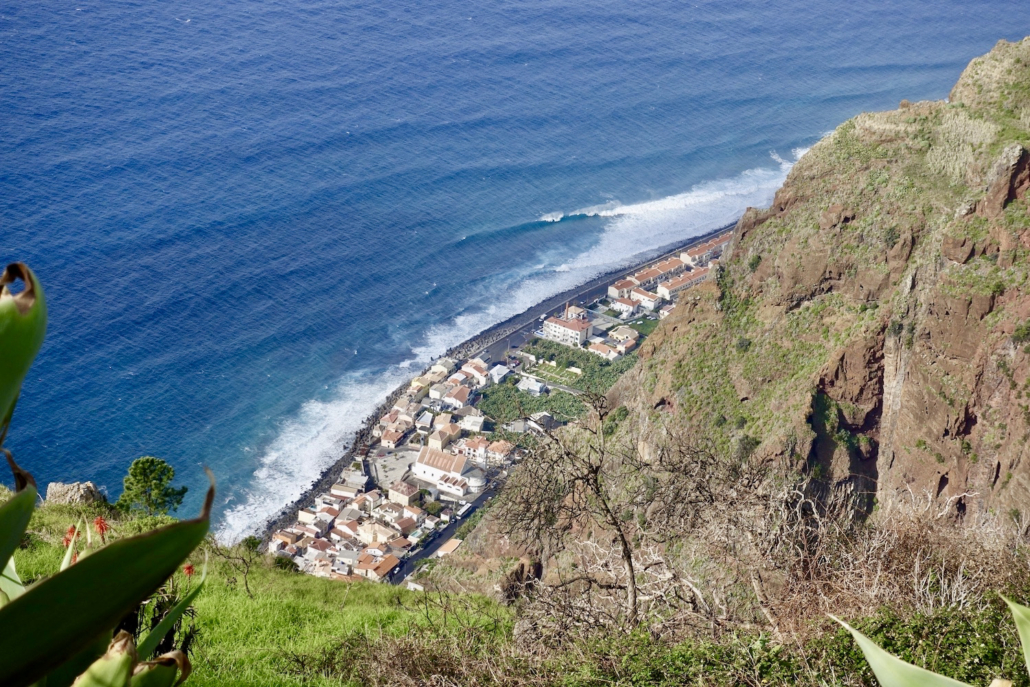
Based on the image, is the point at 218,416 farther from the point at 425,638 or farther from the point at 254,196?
the point at 425,638

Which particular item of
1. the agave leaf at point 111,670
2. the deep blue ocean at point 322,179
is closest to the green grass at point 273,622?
the agave leaf at point 111,670

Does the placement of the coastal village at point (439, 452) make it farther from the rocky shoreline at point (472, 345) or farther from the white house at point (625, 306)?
the rocky shoreline at point (472, 345)

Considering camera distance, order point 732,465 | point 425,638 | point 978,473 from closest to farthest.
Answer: point 425,638 → point 732,465 → point 978,473

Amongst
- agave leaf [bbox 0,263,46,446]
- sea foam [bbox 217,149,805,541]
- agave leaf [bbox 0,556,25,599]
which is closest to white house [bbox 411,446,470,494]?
sea foam [bbox 217,149,805,541]

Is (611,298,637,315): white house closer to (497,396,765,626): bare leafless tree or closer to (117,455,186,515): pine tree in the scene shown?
(117,455,186,515): pine tree

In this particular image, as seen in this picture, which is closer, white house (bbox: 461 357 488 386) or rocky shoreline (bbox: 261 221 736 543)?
rocky shoreline (bbox: 261 221 736 543)

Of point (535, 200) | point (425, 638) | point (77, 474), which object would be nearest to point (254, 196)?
point (535, 200)
